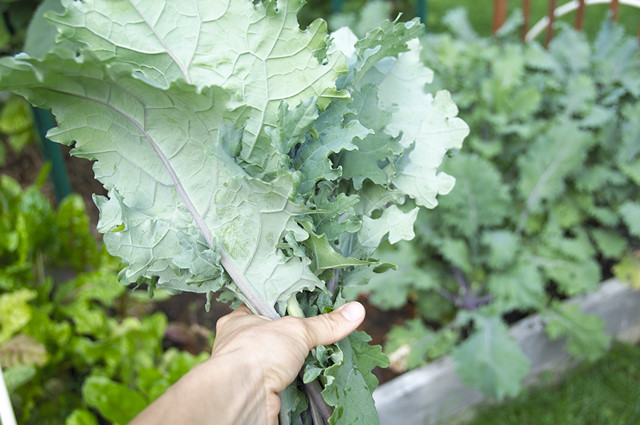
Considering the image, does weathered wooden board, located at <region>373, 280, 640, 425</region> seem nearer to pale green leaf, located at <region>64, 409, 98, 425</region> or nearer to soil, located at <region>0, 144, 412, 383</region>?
soil, located at <region>0, 144, 412, 383</region>

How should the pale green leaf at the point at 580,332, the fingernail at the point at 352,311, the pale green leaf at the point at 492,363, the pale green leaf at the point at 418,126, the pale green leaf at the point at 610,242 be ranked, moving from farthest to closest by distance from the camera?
the pale green leaf at the point at 610,242 < the pale green leaf at the point at 580,332 < the pale green leaf at the point at 492,363 < the pale green leaf at the point at 418,126 < the fingernail at the point at 352,311

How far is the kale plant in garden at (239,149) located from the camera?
2.74 feet

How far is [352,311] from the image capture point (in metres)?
0.96

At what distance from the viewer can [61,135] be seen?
0.89m

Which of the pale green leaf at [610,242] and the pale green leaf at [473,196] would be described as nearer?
the pale green leaf at [473,196]

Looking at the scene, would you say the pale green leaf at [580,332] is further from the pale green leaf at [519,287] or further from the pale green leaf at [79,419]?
the pale green leaf at [79,419]

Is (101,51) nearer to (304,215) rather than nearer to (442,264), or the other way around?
(304,215)

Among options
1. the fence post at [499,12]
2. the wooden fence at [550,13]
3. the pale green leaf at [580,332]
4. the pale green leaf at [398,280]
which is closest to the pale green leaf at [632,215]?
the pale green leaf at [580,332]

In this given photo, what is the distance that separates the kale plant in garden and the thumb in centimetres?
3

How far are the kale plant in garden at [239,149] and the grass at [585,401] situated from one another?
1.62 meters

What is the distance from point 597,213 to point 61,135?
7.96 feet

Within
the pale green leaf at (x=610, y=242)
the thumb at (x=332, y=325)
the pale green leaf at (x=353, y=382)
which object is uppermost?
the thumb at (x=332, y=325)

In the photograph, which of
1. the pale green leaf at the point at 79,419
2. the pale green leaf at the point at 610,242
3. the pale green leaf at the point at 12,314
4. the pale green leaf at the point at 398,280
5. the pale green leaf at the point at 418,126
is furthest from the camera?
the pale green leaf at the point at 610,242

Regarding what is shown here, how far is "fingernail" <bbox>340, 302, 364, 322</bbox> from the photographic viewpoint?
954 mm
